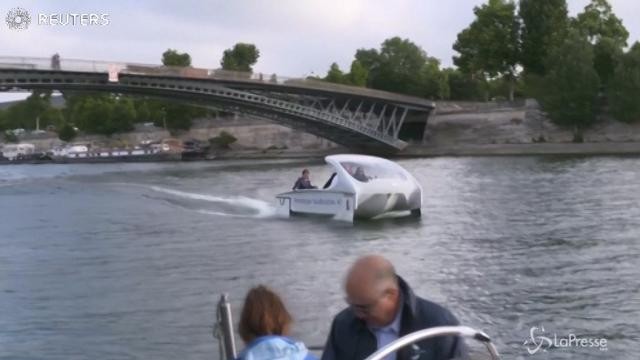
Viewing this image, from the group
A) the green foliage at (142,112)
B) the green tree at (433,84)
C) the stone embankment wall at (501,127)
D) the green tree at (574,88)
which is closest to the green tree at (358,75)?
the green tree at (433,84)

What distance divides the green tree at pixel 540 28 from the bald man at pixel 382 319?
71.9 meters

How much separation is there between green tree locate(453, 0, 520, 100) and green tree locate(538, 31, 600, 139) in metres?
12.0

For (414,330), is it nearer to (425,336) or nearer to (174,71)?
(425,336)

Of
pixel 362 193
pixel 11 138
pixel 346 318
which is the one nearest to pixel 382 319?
pixel 346 318

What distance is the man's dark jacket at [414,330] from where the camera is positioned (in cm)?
412

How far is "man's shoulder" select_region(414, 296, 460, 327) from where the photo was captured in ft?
13.6

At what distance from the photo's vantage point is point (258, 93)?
217 ft

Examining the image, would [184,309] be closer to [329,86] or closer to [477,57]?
[329,86]

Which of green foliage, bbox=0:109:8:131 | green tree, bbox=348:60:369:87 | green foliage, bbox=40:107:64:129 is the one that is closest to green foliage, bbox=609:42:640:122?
green tree, bbox=348:60:369:87

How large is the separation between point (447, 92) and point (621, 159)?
3905 cm

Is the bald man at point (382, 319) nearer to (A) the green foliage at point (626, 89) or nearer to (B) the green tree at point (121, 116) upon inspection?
(A) the green foliage at point (626, 89)

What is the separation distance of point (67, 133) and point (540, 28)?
5975cm

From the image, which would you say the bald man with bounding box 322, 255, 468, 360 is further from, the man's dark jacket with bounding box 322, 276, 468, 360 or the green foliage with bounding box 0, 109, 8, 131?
the green foliage with bounding box 0, 109, 8, 131

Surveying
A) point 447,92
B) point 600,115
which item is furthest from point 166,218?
point 447,92
